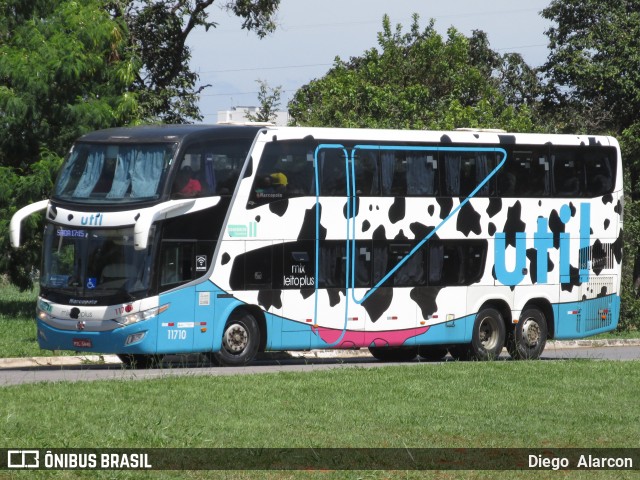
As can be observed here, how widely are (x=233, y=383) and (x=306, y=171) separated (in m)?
6.53

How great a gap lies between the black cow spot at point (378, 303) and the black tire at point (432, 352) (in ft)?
7.97

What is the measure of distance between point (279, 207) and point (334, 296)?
1852 millimetres

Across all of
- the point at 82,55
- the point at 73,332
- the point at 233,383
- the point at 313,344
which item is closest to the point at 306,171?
the point at 313,344

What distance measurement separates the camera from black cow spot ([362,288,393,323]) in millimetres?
22547

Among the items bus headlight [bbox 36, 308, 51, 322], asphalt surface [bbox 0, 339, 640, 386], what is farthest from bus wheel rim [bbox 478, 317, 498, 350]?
bus headlight [bbox 36, 308, 51, 322]

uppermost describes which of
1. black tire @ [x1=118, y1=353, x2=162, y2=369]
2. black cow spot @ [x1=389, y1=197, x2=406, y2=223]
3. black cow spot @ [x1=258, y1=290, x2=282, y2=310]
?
black cow spot @ [x1=389, y1=197, x2=406, y2=223]

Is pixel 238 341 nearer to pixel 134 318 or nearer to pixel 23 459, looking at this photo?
pixel 134 318

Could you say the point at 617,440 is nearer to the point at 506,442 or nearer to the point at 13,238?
the point at 506,442

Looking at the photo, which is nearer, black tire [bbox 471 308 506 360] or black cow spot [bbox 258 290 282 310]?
black cow spot [bbox 258 290 282 310]

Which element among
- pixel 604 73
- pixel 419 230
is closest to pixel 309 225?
pixel 419 230

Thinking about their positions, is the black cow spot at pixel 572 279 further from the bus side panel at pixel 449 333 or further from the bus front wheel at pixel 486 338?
the bus side panel at pixel 449 333

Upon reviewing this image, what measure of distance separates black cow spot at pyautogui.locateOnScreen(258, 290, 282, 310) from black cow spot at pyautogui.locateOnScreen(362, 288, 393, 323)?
168 centimetres

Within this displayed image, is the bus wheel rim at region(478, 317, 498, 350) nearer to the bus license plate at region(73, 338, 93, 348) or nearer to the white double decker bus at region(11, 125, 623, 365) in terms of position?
the white double decker bus at region(11, 125, 623, 365)

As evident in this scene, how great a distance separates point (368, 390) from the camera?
15.5 meters
